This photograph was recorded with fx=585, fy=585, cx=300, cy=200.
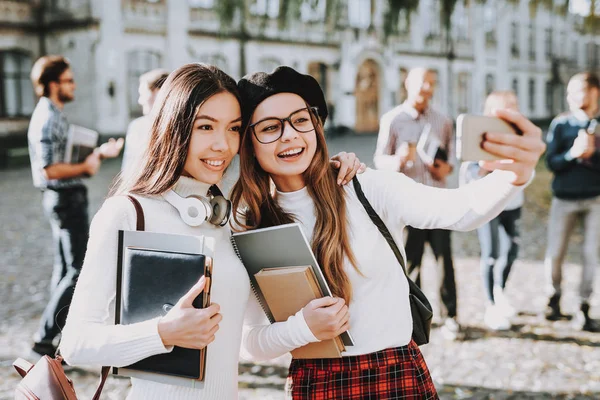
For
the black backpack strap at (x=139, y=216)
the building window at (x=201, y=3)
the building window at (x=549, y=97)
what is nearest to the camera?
the black backpack strap at (x=139, y=216)

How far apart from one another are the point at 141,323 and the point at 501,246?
4.29m

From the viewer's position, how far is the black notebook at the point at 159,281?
149cm

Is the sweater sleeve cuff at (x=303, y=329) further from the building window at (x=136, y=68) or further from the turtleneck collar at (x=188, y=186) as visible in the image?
the building window at (x=136, y=68)

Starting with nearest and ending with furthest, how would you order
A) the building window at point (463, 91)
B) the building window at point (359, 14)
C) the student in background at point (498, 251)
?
the student in background at point (498, 251) → the building window at point (359, 14) → the building window at point (463, 91)

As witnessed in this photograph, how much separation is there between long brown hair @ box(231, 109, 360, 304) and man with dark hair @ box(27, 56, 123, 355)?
2.64 meters

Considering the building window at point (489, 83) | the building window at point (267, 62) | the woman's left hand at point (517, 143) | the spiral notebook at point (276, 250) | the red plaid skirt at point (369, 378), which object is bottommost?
the red plaid skirt at point (369, 378)

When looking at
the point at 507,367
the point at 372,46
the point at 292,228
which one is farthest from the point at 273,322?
the point at 372,46

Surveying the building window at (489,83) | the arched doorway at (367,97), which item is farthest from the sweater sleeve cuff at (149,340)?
the building window at (489,83)

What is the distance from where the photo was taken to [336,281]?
1.84m

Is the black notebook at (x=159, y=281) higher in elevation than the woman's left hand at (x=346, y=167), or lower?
lower

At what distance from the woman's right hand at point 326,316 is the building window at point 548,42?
42695 mm

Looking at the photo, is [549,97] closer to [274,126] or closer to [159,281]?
[274,126]

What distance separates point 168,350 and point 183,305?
0.48ft

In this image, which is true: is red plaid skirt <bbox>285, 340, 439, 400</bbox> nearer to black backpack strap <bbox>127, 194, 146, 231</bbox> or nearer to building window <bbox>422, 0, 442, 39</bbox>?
black backpack strap <bbox>127, 194, 146, 231</bbox>
